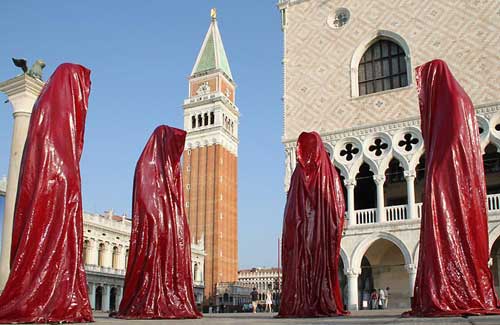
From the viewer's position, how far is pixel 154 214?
861 centimetres

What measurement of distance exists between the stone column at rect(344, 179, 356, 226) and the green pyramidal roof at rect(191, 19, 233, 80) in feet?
155

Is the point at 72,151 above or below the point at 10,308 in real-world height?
above

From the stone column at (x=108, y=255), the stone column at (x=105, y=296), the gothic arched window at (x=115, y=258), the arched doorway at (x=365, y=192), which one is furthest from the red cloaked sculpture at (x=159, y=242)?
the gothic arched window at (x=115, y=258)

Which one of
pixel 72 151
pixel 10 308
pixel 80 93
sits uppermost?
pixel 80 93

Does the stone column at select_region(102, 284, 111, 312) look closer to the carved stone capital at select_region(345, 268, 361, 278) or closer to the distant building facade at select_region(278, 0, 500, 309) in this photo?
the distant building facade at select_region(278, 0, 500, 309)

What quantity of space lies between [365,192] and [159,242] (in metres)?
13.6

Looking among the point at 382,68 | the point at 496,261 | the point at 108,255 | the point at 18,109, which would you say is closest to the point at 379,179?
the point at 382,68

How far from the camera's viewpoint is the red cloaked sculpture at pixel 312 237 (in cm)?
920

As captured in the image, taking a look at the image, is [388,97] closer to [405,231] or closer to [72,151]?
[405,231]

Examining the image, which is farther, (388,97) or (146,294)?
(388,97)

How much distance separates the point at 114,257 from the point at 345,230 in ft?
88.3

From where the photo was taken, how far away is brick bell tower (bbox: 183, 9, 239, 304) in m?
57.5

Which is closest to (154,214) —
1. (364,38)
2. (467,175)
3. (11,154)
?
(11,154)

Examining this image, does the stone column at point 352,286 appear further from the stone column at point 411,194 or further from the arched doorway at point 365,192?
the arched doorway at point 365,192
